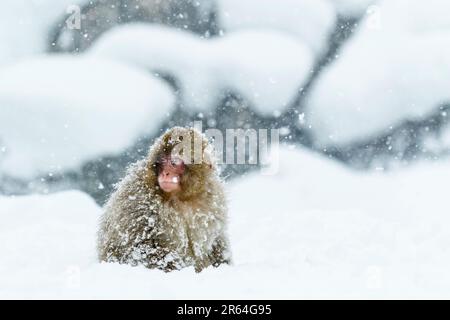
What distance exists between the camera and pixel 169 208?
292 centimetres

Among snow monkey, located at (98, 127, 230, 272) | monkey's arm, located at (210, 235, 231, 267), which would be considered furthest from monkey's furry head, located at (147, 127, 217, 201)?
monkey's arm, located at (210, 235, 231, 267)

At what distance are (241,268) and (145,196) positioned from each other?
1.88ft

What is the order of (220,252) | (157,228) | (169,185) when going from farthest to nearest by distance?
(220,252)
(157,228)
(169,185)

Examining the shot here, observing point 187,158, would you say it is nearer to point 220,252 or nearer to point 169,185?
point 169,185

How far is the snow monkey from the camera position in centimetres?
287

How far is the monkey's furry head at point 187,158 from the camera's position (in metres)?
2.86

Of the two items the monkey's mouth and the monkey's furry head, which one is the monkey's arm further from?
the monkey's mouth

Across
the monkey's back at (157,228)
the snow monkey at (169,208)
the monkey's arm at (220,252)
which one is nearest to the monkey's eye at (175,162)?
the snow monkey at (169,208)

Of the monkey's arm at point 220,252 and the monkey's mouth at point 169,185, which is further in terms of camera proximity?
the monkey's arm at point 220,252

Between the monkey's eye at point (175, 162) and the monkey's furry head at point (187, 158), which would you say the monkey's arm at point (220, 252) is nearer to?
the monkey's furry head at point (187, 158)

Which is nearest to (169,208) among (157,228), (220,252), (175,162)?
(157,228)

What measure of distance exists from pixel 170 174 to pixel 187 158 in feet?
0.46

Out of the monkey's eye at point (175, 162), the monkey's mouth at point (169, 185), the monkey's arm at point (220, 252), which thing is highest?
the monkey's eye at point (175, 162)
